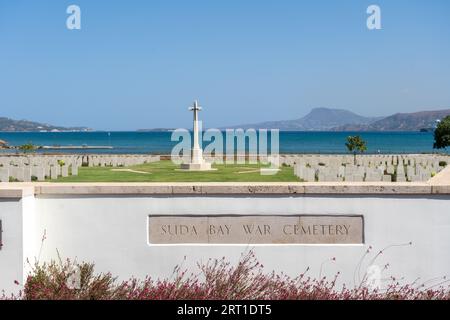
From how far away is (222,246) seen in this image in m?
6.71

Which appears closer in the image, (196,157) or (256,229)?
(256,229)

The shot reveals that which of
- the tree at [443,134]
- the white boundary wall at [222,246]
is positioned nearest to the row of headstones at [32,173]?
the white boundary wall at [222,246]

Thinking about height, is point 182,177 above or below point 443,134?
below

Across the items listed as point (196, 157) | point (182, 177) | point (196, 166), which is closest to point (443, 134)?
point (196, 157)

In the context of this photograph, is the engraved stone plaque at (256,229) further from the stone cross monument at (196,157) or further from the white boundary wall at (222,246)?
the stone cross monument at (196,157)

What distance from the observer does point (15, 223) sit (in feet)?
20.9

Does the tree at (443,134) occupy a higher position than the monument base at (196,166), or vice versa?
the tree at (443,134)

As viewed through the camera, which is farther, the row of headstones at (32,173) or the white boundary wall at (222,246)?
the row of headstones at (32,173)

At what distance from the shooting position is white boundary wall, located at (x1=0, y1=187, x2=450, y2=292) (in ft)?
21.7

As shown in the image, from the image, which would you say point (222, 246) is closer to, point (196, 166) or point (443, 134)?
point (196, 166)

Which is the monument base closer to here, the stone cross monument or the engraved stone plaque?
the stone cross monument

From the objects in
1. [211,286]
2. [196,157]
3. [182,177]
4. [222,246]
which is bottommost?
[211,286]

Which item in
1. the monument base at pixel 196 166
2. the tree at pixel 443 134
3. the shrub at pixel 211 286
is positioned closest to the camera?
the shrub at pixel 211 286

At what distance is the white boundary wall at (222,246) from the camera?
6.61 metres
